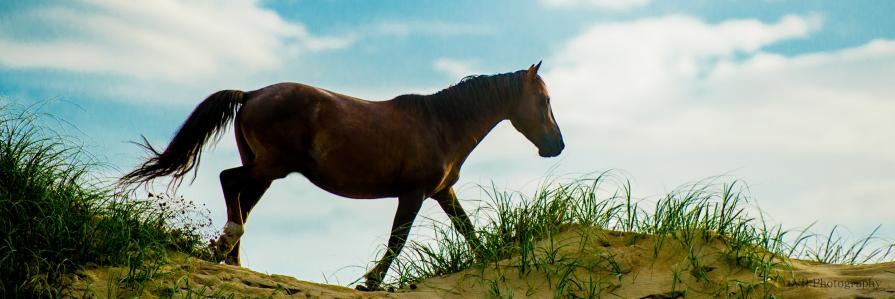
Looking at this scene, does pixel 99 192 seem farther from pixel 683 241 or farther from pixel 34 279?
pixel 683 241

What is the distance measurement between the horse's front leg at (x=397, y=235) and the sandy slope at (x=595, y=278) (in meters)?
0.28

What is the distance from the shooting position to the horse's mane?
25.0 feet

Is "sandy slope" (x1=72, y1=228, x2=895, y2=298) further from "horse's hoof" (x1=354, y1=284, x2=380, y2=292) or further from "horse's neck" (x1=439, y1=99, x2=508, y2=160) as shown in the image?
"horse's neck" (x1=439, y1=99, x2=508, y2=160)

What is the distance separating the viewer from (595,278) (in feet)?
19.3

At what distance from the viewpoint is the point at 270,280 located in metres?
6.11

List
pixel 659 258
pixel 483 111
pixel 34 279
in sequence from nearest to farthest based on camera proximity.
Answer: pixel 34 279 < pixel 659 258 < pixel 483 111

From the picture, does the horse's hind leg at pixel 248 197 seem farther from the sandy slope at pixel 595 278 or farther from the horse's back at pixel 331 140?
the sandy slope at pixel 595 278

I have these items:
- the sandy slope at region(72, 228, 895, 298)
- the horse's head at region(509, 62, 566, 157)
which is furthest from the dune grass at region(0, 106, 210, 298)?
the horse's head at region(509, 62, 566, 157)

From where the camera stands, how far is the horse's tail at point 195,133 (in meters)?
7.12

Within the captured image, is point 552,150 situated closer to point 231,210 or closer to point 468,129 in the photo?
point 468,129

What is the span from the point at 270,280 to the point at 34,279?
4.76ft

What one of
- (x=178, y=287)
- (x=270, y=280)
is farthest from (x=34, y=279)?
(x=270, y=280)

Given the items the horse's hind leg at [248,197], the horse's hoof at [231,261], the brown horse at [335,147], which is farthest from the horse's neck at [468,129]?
the horse's hoof at [231,261]

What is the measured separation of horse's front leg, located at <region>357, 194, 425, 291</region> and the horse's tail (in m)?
1.51
